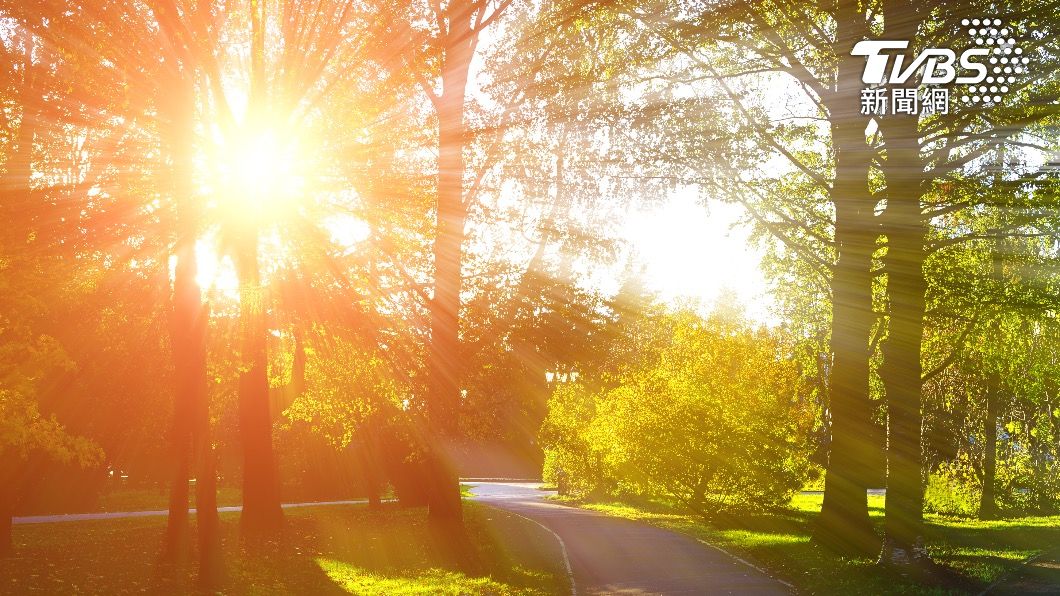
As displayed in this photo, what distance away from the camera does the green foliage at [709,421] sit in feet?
79.8

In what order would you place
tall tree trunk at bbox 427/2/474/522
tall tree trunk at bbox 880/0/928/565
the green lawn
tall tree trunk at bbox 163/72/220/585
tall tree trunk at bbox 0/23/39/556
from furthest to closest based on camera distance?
tall tree trunk at bbox 427/2/474/522
tall tree trunk at bbox 880/0/928/565
tall tree trunk at bbox 163/72/220/585
the green lawn
tall tree trunk at bbox 0/23/39/556

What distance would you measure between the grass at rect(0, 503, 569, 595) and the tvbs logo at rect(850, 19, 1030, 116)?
1001 cm

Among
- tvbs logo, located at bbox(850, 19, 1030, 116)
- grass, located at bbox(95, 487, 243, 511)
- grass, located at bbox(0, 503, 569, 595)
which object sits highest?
tvbs logo, located at bbox(850, 19, 1030, 116)

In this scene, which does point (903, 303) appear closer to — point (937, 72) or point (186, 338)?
point (937, 72)

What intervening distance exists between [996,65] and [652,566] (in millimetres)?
10677

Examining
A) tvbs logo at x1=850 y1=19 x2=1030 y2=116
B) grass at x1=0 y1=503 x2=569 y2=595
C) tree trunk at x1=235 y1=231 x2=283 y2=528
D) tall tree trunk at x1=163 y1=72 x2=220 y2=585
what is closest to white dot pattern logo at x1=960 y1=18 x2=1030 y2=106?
tvbs logo at x1=850 y1=19 x2=1030 y2=116

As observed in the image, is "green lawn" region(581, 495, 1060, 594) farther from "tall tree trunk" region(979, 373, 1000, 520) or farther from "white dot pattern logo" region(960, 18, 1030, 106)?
"white dot pattern logo" region(960, 18, 1030, 106)

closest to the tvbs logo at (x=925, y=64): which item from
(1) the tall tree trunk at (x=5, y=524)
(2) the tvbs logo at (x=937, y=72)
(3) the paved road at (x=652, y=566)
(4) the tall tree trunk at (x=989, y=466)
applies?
(2) the tvbs logo at (x=937, y=72)

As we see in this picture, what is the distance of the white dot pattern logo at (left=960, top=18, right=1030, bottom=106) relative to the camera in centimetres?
1429

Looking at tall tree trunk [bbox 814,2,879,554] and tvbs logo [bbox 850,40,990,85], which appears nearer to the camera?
tvbs logo [bbox 850,40,990,85]

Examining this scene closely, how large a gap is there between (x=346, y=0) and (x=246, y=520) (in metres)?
13.8

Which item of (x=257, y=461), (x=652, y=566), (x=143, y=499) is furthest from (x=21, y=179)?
(x=143, y=499)

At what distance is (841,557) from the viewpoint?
15406 mm

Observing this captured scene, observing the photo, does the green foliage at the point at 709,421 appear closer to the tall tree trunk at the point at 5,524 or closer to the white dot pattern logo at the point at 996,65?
the white dot pattern logo at the point at 996,65
